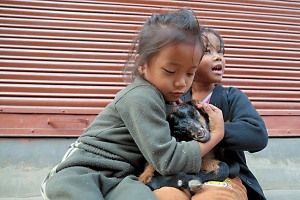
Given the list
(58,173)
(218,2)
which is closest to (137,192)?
(58,173)

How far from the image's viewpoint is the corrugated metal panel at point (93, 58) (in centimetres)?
343

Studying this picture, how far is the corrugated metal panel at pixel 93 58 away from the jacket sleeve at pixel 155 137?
203cm

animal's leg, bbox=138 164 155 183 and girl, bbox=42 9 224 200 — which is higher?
girl, bbox=42 9 224 200

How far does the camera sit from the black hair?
1.43 metres

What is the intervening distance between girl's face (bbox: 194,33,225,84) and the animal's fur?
304mm

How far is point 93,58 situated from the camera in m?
3.96

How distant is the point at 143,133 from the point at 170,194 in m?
0.25

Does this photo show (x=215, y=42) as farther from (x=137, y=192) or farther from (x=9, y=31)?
(x=9, y=31)

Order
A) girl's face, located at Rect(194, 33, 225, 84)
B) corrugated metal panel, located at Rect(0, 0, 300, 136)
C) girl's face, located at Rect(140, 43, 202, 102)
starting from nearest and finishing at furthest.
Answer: girl's face, located at Rect(140, 43, 202, 102)
girl's face, located at Rect(194, 33, 225, 84)
corrugated metal panel, located at Rect(0, 0, 300, 136)

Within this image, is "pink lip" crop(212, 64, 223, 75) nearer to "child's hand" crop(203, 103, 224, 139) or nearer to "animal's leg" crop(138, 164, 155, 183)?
"child's hand" crop(203, 103, 224, 139)

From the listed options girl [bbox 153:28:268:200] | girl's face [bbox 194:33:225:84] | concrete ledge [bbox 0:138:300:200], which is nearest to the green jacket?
girl [bbox 153:28:268:200]

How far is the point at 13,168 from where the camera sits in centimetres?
296

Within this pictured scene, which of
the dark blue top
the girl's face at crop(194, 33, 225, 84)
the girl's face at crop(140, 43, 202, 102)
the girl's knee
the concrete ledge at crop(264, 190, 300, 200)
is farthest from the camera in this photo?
the concrete ledge at crop(264, 190, 300, 200)

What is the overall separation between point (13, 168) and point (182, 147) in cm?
209
